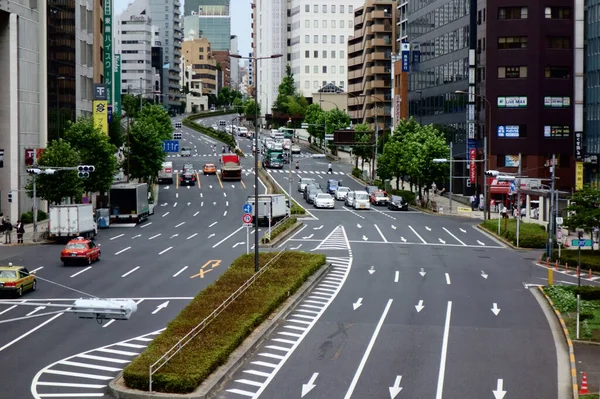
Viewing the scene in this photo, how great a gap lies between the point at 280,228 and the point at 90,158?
21.3 metres

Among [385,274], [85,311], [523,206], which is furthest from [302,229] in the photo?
[85,311]

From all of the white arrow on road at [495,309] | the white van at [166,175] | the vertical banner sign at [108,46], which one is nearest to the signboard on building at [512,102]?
the white van at [166,175]

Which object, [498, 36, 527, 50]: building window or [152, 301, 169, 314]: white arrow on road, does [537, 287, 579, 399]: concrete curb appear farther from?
[498, 36, 527, 50]: building window

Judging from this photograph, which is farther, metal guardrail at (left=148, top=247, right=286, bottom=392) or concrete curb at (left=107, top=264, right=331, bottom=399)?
metal guardrail at (left=148, top=247, right=286, bottom=392)

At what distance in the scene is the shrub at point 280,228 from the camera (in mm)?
64125

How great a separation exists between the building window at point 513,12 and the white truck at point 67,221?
58716mm

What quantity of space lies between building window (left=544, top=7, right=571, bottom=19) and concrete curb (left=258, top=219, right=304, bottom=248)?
4354cm

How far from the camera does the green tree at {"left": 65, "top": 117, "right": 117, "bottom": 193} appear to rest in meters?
81.8

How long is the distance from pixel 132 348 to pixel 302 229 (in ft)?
143

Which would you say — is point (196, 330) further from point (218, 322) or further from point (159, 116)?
point (159, 116)

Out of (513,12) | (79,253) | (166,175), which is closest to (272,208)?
(79,253)

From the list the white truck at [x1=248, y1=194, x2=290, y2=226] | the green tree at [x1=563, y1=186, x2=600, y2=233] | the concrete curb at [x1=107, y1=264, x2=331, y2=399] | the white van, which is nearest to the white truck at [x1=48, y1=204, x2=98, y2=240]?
the white truck at [x1=248, y1=194, x2=290, y2=226]

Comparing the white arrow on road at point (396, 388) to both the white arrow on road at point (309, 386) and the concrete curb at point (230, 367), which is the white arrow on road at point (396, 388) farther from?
the concrete curb at point (230, 367)

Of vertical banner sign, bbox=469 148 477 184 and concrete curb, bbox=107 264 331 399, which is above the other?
vertical banner sign, bbox=469 148 477 184
